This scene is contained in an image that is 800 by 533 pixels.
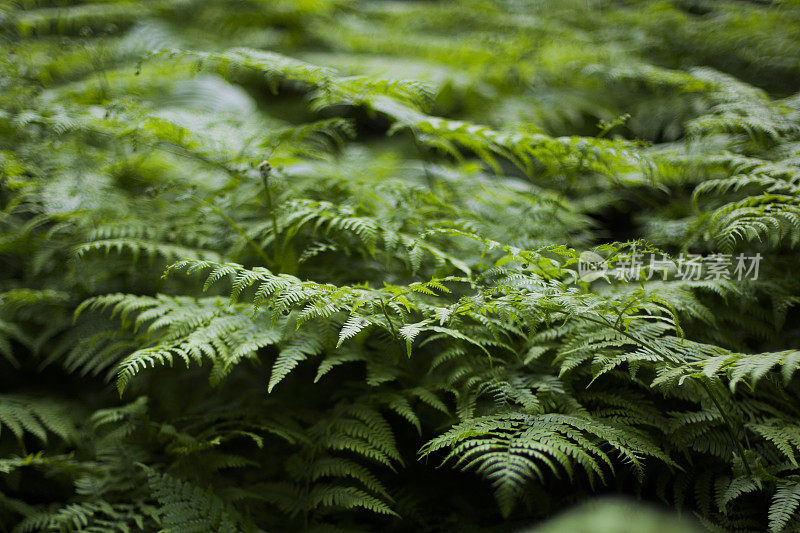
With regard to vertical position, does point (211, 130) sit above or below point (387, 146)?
above

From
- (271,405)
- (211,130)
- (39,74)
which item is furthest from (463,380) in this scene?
(39,74)

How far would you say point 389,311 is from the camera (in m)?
1.59

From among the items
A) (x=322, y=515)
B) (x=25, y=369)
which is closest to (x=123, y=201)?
(x=25, y=369)

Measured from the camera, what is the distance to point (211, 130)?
2455 millimetres

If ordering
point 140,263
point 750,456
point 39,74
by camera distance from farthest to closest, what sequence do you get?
point 39,74 → point 140,263 → point 750,456

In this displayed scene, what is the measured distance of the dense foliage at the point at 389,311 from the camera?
1388 millimetres

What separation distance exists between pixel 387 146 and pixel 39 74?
7.10 ft

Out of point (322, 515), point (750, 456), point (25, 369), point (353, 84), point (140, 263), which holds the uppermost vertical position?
point (353, 84)

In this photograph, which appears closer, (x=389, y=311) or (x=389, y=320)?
(x=389, y=320)

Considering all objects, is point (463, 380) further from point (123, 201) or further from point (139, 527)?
point (123, 201)

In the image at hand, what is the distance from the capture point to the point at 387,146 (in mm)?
3488

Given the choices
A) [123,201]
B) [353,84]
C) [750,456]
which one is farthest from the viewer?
[123,201]

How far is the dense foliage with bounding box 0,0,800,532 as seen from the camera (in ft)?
4.55

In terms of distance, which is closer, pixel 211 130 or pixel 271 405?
pixel 271 405
